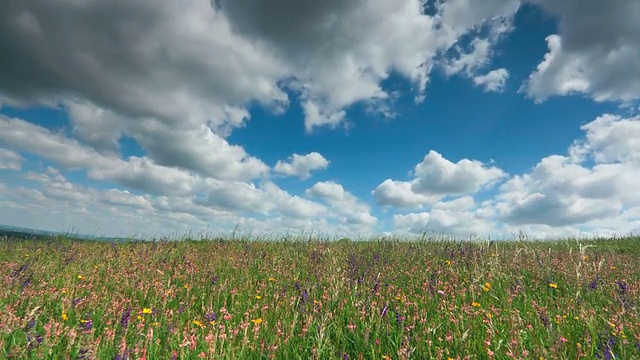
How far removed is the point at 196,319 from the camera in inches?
178

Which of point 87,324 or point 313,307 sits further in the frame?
point 313,307

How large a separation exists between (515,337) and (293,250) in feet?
21.7

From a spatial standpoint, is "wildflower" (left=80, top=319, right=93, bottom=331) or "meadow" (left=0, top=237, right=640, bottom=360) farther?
"wildflower" (left=80, top=319, right=93, bottom=331)

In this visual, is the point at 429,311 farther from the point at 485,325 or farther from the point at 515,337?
the point at 515,337

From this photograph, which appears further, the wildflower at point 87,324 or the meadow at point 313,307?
the wildflower at point 87,324

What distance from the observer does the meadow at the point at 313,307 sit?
3.34 metres

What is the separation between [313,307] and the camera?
4633 millimetres

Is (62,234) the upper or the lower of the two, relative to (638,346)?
upper

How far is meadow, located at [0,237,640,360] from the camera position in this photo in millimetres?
3342

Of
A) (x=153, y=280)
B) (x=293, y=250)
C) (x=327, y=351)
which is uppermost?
(x=293, y=250)

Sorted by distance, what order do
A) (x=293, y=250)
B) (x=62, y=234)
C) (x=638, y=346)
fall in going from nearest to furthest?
1. (x=638, y=346)
2. (x=293, y=250)
3. (x=62, y=234)

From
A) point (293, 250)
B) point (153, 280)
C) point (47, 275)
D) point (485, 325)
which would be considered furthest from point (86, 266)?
point (485, 325)

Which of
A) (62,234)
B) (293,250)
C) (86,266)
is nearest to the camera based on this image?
(86,266)

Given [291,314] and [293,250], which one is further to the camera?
[293,250]
